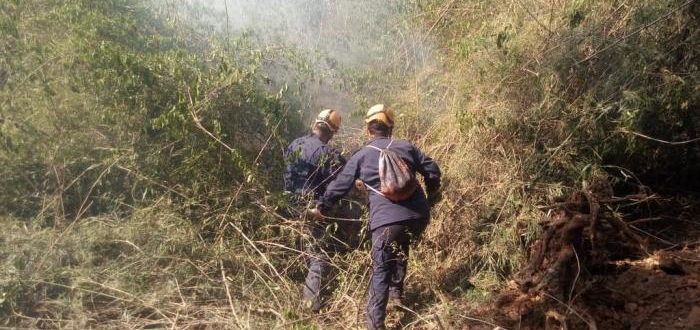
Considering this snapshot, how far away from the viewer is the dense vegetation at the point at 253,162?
3.79 metres

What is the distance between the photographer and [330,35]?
325 inches

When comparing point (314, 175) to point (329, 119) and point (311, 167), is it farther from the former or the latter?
point (329, 119)

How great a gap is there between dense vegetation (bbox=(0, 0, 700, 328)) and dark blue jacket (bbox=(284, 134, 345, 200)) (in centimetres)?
25

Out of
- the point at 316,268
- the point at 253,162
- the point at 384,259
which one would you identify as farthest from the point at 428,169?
the point at 253,162

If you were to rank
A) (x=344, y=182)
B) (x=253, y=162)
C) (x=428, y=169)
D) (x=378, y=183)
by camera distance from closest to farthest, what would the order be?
(x=378, y=183), (x=344, y=182), (x=428, y=169), (x=253, y=162)

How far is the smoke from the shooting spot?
6.55 metres

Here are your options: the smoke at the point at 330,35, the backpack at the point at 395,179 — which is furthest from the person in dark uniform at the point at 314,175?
the smoke at the point at 330,35

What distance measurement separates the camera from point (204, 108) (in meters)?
4.40

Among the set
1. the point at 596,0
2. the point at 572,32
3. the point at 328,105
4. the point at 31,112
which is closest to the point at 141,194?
the point at 31,112

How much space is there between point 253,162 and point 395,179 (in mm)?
1548

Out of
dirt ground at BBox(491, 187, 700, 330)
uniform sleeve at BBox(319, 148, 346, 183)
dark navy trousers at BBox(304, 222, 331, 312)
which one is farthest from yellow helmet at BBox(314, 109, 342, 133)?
dirt ground at BBox(491, 187, 700, 330)

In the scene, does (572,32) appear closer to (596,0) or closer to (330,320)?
(596,0)

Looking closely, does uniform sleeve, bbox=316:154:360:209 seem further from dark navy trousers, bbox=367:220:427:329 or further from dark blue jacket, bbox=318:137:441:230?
dark navy trousers, bbox=367:220:427:329

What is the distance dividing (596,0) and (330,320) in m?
3.69
